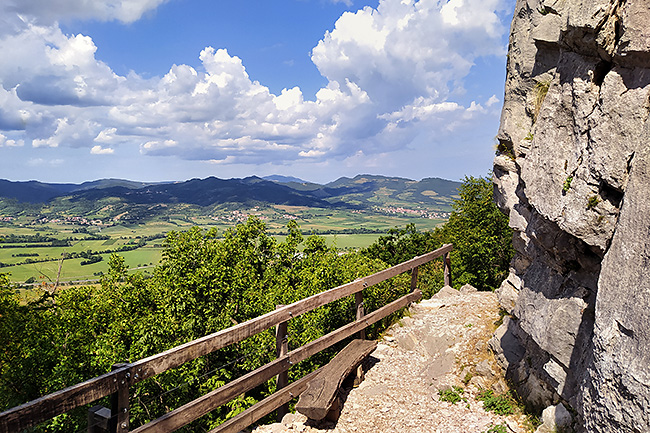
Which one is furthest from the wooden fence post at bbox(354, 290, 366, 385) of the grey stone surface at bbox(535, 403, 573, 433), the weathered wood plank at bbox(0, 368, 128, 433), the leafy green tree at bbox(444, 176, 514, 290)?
the leafy green tree at bbox(444, 176, 514, 290)

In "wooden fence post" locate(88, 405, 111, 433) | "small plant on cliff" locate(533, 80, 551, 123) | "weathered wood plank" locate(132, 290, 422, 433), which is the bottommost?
"weathered wood plank" locate(132, 290, 422, 433)

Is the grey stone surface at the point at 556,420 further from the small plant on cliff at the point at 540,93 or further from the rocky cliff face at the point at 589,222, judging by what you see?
the small plant on cliff at the point at 540,93

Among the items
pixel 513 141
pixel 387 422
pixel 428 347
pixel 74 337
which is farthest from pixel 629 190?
pixel 74 337

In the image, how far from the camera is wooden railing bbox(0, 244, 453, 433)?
3383 mm

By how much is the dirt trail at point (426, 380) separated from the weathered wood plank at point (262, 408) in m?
0.34

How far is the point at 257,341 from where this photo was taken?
10250 millimetres

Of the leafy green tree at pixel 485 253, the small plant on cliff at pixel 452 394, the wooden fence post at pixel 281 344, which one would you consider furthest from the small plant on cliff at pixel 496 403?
the leafy green tree at pixel 485 253

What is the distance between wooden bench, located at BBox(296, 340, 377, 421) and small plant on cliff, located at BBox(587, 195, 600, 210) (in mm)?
4250

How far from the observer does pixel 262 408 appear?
5.69 meters

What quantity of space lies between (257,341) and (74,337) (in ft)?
15.6

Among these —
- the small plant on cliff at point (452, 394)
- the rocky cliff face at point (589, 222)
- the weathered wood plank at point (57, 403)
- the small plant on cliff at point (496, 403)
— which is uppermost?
the rocky cliff face at point (589, 222)

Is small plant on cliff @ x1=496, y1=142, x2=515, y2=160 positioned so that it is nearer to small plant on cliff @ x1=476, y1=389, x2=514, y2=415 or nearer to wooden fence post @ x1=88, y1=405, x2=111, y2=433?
small plant on cliff @ x1=476, y1=389, x2=514, y2=415

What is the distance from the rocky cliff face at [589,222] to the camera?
3748mm

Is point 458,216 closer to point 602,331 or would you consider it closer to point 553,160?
point 553,160
